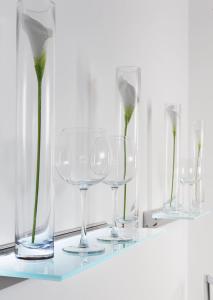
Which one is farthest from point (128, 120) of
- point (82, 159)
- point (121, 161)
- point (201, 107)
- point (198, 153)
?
point (201, 107)

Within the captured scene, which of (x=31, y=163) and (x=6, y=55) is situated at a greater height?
(x=6, y=55)

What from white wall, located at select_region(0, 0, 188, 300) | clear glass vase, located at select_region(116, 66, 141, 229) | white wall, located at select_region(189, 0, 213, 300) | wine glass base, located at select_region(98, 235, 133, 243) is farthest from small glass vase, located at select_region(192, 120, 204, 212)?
wine glass base, located at select_region(98, 235, 133, 243)

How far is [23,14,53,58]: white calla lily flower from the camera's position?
526mm

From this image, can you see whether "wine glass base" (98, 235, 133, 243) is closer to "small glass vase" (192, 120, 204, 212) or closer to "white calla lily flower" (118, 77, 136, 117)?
"white calla lily flower" (118, 77, 136, 117)

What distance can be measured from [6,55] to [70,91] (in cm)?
18

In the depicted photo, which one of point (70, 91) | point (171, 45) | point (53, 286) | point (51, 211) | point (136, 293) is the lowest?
point (136, 293)

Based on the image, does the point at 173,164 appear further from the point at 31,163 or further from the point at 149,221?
the point at 31,163

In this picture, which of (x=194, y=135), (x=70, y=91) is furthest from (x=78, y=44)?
(x=194, y=135)

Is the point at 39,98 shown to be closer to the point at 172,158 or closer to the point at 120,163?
the point at 120,163

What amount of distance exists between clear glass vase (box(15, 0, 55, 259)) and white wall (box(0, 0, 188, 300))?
1.8 inches

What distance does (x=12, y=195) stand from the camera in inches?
23.0

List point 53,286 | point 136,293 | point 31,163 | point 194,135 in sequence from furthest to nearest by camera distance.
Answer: point 194,135
point 136,293
point 53,286
point 31,163

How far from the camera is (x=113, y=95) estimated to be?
913 millimetres

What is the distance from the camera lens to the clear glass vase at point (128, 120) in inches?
30.8
